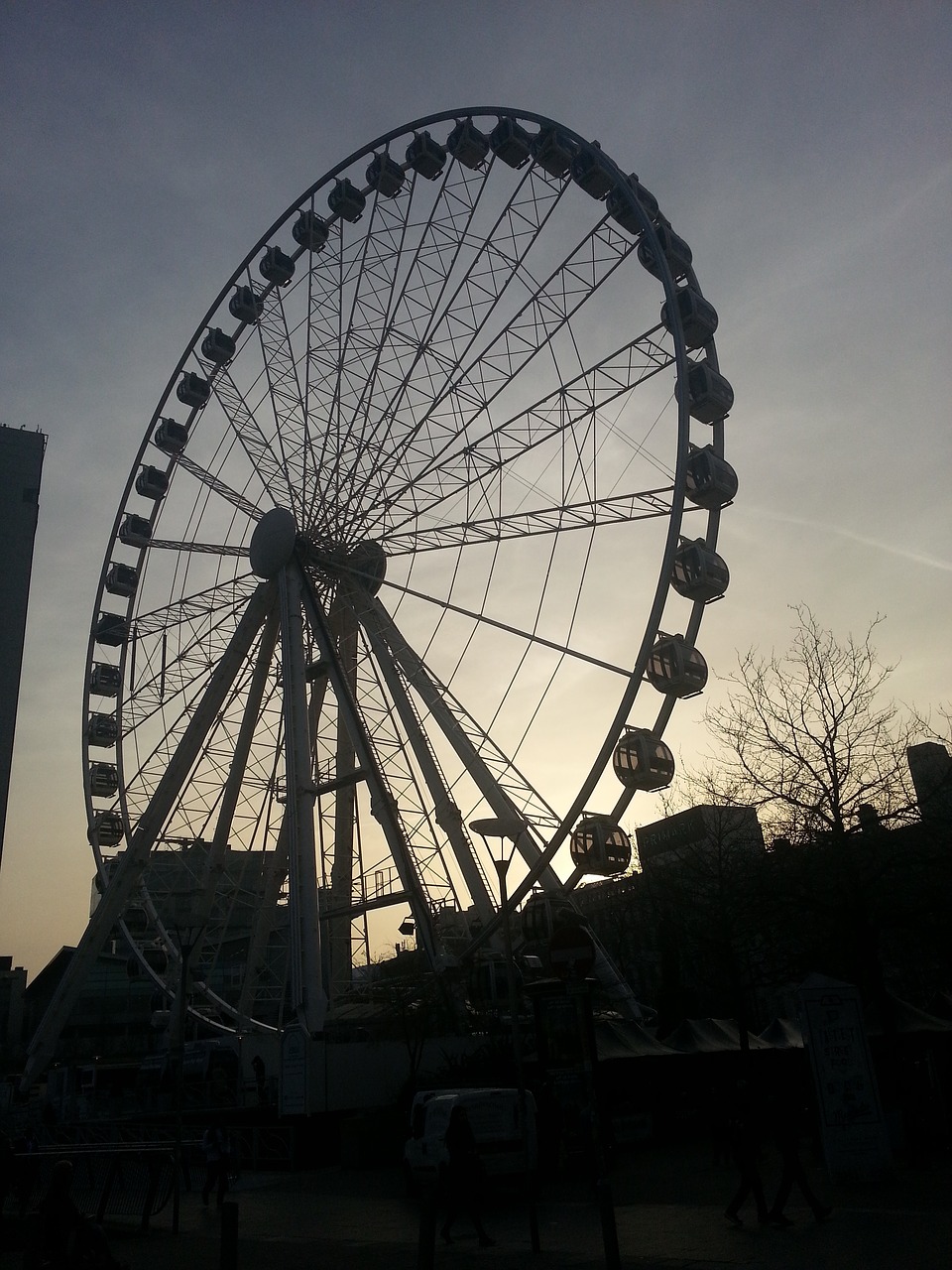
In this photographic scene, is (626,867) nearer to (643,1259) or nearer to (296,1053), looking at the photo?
(296,1053)

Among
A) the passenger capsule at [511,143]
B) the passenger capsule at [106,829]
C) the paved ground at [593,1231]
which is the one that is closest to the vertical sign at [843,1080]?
the paved ground at [593,1231]

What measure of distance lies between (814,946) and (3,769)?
202 ft

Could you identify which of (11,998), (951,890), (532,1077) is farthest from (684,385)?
(11,998)

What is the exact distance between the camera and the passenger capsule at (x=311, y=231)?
31.1 m

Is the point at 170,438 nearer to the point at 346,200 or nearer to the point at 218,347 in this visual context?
the point at 218,347

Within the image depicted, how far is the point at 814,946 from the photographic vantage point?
2206 cm

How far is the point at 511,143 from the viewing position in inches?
1054

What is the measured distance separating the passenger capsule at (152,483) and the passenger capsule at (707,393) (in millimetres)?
19429

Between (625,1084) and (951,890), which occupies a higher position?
(951,890)

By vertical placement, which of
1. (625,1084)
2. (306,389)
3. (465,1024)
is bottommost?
(625,1084)

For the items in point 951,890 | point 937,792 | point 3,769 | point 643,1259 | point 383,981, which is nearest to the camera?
point 643,1259

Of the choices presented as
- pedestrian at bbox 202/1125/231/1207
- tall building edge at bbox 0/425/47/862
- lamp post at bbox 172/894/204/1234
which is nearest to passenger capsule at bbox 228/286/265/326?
lamp post at bbox 172/894/204/1234

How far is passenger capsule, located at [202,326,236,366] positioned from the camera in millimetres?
33250

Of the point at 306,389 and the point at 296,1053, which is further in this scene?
the point at 306,389
